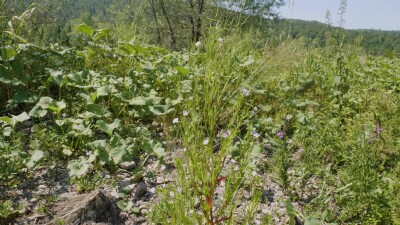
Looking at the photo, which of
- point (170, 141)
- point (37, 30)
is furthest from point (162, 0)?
point (170, 141)

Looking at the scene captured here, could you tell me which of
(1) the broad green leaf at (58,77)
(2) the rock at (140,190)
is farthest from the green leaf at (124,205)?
(1) the broad green leaf at (58,77)

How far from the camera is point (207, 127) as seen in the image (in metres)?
3.32

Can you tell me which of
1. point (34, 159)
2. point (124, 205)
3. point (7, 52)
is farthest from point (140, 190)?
point (7, 52)

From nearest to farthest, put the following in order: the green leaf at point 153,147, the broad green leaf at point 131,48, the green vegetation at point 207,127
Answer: the green vegetation at point 207,127
the green leaf at point 153,147
the broad green leaf at point 131,48

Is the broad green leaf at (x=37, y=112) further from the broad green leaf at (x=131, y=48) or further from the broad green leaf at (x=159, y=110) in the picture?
the broad green leaf at (x=131, y=48)

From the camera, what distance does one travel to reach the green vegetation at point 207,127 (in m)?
1.75

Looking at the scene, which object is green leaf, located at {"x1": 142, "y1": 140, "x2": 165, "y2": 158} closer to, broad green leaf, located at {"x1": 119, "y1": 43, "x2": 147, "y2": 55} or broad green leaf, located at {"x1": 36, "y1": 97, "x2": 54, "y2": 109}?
broad green leaf, located at {"x1": 36, "y1": 97, "x2": 54, "y2": 109}

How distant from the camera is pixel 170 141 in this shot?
2943 millimetres

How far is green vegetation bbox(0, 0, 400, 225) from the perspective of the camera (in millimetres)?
1749

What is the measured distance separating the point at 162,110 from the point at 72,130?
81 centimetres

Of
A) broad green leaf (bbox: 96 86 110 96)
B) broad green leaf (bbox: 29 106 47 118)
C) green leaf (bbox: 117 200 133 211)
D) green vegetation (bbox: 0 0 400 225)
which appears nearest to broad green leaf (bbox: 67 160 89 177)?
green vegetation (bbox: 0 0 400 225)

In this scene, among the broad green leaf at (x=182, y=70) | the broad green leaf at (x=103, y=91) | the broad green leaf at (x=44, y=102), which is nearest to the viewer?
the broad green leaf at (x=44, y=102)

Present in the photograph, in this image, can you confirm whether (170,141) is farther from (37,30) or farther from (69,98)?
(37,30)

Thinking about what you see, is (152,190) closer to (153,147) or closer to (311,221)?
(153,147)
